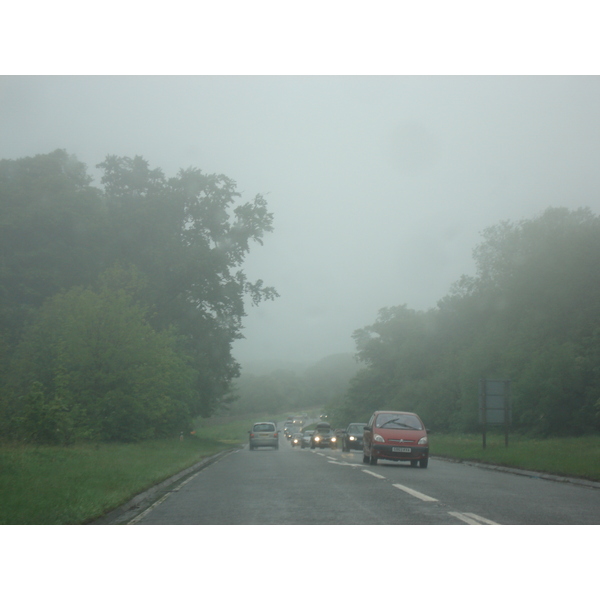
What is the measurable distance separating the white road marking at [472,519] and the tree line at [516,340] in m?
31.9

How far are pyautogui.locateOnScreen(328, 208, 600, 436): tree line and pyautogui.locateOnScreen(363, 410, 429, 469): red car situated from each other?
20.6 meters

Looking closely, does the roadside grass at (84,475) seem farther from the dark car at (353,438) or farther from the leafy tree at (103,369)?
the dark car at (353,438)

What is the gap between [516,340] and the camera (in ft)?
164

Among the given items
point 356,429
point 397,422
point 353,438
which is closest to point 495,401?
point 397,422

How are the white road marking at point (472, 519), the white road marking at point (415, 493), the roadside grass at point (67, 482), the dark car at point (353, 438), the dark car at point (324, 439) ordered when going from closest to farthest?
the white road marking at point (472, 519) → the roadside grass at point (67, 482) → the white road marking at point (415, 493) → the dark car at point (353, 438) → the dark car at point (324, 439)

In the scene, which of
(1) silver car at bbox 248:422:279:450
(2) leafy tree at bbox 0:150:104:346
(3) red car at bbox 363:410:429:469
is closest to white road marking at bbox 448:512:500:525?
(3) red car at bbox 363:410:429:469

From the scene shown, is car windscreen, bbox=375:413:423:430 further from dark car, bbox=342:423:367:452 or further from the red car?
dark car, bbox=342:423:367:452

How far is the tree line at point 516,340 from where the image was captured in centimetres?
4188

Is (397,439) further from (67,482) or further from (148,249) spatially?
(148,249)

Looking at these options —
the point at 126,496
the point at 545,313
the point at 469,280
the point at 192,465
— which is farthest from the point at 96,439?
the point at 469,280

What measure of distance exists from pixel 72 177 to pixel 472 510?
51328 millimetres

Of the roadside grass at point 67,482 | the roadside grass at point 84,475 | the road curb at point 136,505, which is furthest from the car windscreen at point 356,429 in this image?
the road curb at point 136,505

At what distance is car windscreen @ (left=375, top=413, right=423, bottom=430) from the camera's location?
2172cm

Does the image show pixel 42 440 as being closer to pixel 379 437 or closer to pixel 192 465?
pixel 192 465
